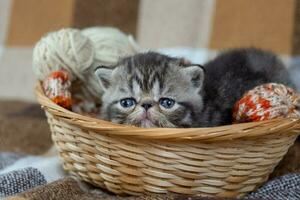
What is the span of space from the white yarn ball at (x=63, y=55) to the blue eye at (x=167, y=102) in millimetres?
356

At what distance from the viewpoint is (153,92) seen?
42.5 inches

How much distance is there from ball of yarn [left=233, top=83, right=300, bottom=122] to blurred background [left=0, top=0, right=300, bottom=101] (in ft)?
2.58

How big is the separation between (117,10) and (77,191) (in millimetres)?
1073

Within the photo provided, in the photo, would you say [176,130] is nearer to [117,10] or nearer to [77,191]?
[77,191]

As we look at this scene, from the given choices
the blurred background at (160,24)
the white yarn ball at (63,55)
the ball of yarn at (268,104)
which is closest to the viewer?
the ball of yarn at (268,104)

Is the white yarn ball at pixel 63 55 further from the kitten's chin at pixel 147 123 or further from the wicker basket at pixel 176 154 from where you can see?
the kitten's chin at pixel 147 123

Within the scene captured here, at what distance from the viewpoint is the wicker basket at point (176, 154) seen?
0.94 meters

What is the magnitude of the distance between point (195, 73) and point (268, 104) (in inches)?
7.1

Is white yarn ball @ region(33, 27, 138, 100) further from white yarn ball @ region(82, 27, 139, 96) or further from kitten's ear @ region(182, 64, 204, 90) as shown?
kitten's ear @ region(182, 64, 204, 90)

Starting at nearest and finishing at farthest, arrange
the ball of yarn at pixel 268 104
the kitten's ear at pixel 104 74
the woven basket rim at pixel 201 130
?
the woven basket rim at pixel 201 130
the ball of yarn at pixel 268 104
the kitten's ear at pixel 104 74

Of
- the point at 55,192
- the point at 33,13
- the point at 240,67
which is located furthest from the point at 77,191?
the point at 33,13

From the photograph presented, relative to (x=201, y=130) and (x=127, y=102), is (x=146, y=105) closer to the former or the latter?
(x=127, y=102)

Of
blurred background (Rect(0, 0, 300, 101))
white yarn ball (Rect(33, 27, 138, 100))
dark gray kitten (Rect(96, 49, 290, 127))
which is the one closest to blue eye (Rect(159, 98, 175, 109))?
dark gray kitten (Rect(96, 49, 290, 127))

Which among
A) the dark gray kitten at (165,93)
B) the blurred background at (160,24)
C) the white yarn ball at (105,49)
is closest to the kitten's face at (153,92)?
the dark gray kitten at (165,93)
